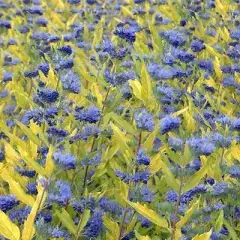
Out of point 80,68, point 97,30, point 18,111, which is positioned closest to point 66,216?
point 80,68

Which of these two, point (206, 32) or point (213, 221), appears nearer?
point (213, 221)

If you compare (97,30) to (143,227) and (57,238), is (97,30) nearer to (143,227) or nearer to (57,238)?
(143,227)

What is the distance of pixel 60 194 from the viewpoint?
219 centimetres

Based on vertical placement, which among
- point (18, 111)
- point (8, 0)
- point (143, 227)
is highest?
point (143, 227)

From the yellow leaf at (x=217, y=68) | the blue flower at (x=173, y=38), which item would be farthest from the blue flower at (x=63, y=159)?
the yellow leaf at (x=217, y=68)

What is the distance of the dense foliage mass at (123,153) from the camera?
2.03m

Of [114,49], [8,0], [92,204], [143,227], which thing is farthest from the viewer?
[8,0]

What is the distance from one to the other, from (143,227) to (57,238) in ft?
1.52

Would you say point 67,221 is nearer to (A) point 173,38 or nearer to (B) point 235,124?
(B) point 235,124

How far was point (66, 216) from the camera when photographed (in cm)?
212

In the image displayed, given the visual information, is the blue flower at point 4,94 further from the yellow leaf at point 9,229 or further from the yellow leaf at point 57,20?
the yellow leaf at point 57,20

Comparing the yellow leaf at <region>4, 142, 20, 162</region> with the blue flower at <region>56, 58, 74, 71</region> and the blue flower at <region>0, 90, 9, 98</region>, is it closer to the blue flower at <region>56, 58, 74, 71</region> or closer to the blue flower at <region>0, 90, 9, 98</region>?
the blue flower at <region>56, 58, 74, 71</region>

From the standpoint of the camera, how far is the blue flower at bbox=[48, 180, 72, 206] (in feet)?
6.99

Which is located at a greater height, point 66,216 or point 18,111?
point 66,216
